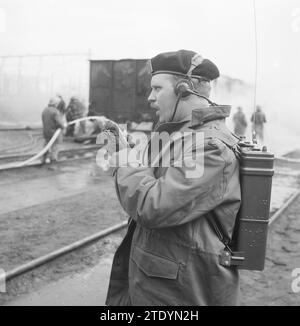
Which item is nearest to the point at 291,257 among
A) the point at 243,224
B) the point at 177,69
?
the point at 243,224

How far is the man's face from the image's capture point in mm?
1797

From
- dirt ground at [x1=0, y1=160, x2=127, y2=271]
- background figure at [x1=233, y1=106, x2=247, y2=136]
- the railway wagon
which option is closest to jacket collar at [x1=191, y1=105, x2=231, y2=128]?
dirt ground at [x1=0, y1=160, x2=127, y2=271]

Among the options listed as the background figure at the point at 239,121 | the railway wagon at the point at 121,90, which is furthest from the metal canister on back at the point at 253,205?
the background figure at the point at 239,121

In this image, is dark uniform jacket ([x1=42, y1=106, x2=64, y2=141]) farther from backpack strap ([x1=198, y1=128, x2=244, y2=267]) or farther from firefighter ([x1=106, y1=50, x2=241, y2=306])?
backpack strap ([x1=198, y1=128, x2=244, y2=267])

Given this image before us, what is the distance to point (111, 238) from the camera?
528 centimetres

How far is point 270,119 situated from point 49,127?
14.4 meters

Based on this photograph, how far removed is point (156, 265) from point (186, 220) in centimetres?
27

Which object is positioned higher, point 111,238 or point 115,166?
point 115,166

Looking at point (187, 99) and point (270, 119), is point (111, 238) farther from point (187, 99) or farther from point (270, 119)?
point (270, 119)
